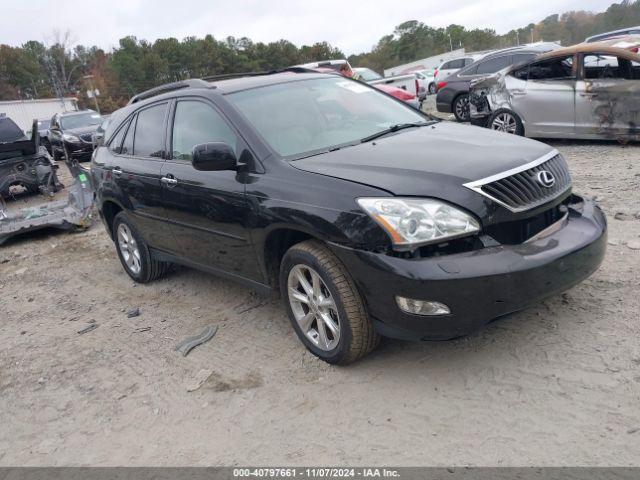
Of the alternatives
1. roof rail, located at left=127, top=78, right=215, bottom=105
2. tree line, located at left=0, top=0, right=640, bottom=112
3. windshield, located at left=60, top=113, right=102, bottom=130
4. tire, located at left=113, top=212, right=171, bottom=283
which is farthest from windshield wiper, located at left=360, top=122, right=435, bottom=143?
tree line, located at left=0, top=0, right=640, bottom=112

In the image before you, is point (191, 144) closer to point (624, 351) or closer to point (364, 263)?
point (364, 263)

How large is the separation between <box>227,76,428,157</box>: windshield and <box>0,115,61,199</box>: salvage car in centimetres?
830

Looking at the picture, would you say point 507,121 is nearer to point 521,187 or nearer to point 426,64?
point 521,187

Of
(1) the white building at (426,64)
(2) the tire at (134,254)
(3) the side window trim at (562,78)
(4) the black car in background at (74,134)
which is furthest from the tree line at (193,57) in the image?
(2) the tire at (134,254)

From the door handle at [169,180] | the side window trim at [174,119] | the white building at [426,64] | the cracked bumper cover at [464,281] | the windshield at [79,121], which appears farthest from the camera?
the white building at [426,64]

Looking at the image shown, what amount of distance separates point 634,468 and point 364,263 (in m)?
1.51

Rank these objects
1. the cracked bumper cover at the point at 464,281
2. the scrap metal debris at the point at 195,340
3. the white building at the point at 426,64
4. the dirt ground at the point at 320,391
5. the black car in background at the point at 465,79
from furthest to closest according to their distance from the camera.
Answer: the white building at the point at 426,64 < the black car in background at the point at 465,79 < the scrap metal debris at the point at 195,340 < the cracked bumper cover at the point at 464,281 < the dirt ground at the point at 320,391

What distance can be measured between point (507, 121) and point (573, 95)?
3.82ft

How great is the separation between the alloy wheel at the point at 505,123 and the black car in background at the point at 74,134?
39.3ft

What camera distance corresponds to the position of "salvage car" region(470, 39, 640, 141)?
318 inches

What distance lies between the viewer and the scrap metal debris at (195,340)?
4160 millimetres

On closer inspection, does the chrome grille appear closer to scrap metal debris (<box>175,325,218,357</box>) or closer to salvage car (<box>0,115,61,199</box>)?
scrap metal debris (<box>175,325,218,357</box>)

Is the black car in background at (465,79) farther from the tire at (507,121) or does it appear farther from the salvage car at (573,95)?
the salvage car at (573,95)

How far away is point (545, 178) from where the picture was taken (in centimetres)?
331
